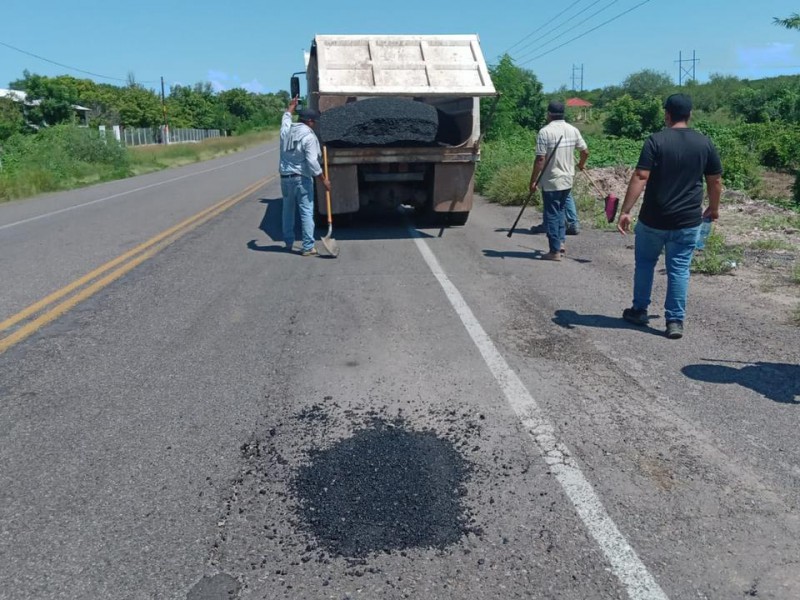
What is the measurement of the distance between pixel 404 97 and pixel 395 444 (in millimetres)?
8442

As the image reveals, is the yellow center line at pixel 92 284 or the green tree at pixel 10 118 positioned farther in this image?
the green tree at pixel 10 118

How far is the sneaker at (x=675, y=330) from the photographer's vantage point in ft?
20.1

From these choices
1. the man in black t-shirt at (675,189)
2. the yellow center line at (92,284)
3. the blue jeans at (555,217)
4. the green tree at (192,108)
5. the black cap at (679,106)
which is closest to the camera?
the black cap at (679,106)

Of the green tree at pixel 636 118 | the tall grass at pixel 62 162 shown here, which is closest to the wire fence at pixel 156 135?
the tall grass at pixel 62 162

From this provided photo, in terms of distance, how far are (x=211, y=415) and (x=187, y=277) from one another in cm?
434

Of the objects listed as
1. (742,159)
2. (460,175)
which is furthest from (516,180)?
(742,159)

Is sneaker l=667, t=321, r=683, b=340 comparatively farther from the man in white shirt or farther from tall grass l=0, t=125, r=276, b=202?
tall grass l=0, t=125, r=276, b=202

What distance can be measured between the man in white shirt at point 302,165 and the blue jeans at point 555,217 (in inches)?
118

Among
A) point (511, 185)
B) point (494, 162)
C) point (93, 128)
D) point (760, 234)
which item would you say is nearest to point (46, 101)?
point (93, 128)

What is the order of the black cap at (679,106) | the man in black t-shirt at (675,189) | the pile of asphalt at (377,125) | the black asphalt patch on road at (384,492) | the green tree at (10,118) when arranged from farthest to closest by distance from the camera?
the green tree at (10,118), the pile of asphalt at (377,125), the man in black t-shirt at (675,189), the black cap at (679,106), the black asphalt patch on road at (384,492)

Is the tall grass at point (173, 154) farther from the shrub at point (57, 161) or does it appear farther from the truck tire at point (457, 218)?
the truck tire at point (457, 218)

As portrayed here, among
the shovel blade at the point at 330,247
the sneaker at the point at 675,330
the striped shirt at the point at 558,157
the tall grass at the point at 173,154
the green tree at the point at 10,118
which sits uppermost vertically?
the green tree at the point at 10,118

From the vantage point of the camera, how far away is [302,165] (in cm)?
996

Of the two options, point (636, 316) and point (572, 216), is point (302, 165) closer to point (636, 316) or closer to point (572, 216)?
point (572, 216)
